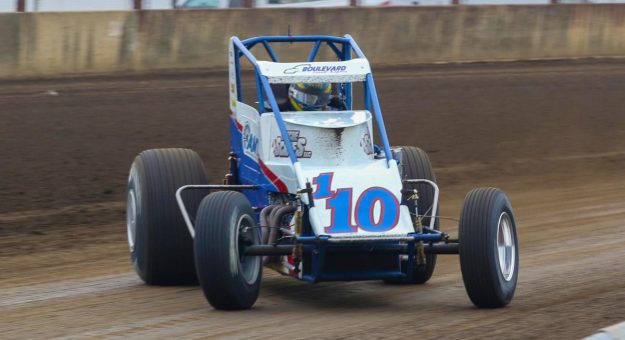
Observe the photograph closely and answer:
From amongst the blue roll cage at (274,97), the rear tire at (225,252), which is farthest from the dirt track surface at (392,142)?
the blue roll cage at (274,97)

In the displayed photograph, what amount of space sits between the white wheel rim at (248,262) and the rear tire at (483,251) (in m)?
1.36

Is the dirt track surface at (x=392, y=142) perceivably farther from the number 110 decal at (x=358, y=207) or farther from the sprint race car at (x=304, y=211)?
the number 110 decal at (x=358, y=207)

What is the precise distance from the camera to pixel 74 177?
14156 millimetres

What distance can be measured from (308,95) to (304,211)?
4.64 feet

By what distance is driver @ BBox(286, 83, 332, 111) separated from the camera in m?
9.38

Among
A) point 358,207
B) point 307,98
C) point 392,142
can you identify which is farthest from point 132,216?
point 392,142

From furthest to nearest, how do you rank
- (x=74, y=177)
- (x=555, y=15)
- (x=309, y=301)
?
(x=555, y=15) → (x=74, y=177) → (x=309, y=301)

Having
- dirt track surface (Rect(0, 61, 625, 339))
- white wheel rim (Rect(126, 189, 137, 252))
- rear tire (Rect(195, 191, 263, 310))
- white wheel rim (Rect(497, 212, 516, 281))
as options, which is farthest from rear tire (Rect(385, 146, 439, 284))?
white wheel rim (Rect(126, 189, 137, 252))

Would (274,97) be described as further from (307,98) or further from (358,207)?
(358,207)

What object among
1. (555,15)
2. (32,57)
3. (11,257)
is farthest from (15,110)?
(555,15)

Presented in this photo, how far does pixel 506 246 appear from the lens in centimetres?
842

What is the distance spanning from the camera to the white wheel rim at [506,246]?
831cm

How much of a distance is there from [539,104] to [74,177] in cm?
914

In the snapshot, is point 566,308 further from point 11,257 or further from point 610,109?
point 610,109
